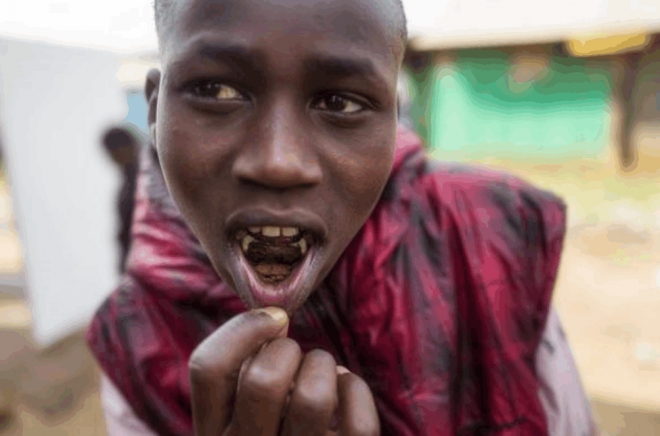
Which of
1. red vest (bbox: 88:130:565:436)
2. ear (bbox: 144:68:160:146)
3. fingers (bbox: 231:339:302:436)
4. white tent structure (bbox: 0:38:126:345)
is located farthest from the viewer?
white tent structure (bbox: 0:38:126:345)

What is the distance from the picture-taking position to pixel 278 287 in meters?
0.54

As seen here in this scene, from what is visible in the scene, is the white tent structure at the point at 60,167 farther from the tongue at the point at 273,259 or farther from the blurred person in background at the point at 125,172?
the tongue at the point at 273,259

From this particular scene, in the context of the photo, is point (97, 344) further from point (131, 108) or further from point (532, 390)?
point (131, 108)

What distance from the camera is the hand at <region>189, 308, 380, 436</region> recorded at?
0.48 meters

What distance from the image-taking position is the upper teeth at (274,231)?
0.52 metres

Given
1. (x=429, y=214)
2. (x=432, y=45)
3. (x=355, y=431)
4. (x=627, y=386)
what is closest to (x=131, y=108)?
(x=432, y=45)

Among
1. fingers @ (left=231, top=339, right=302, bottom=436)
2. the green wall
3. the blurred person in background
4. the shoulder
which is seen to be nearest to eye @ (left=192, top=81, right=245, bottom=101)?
fingers @ (left=231, top=339, right=302, bottom=436)

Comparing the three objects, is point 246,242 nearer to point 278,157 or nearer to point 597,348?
point 278,157

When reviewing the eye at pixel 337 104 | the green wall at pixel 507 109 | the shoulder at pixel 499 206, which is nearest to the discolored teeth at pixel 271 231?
the eye at pixel 337 104

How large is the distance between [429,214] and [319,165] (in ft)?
1.25

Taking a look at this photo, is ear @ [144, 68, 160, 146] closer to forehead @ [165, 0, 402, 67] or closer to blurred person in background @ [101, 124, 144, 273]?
forehead @ [165, 0, 402, 67]

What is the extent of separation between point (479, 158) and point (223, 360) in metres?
6.87

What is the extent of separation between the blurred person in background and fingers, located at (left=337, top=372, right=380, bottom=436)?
141 centimetres

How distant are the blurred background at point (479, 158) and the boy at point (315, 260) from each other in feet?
0.69
